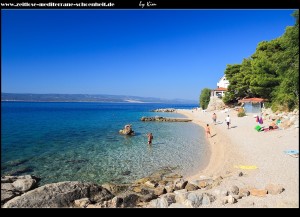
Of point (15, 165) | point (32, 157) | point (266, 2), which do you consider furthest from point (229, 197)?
point (32, 157)

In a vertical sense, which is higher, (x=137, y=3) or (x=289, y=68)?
(x=137, y=3)

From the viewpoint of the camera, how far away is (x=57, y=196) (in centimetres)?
939

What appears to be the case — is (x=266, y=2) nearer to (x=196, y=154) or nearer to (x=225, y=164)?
(x=225, y=164)

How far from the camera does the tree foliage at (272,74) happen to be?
6691 millimetres

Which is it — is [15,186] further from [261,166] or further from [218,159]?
[218,159]

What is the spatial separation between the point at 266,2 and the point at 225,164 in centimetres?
1365

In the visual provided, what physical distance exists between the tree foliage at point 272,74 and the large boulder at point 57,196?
7.96 m

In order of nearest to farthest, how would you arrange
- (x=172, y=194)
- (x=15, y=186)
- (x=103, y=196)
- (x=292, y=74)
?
Answer: 1. (x=292, y=74)
2. (x=172, y=194)
3. (x=103, y=196)
4. (x=15, y=186)

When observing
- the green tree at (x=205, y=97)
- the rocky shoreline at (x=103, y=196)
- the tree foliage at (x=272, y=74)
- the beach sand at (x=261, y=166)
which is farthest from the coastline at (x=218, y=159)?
the green tree at (x=205, y=97)

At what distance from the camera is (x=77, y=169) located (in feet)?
56.4

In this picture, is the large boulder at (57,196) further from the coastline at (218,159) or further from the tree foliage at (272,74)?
the tree foliage at (272,74)

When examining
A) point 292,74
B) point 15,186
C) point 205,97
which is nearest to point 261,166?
point 292,74

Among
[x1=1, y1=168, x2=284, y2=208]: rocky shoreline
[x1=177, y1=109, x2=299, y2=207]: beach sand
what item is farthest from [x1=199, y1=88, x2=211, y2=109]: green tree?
[x1=1, y1=168, x2=284, y2=208]: rocky shoreline

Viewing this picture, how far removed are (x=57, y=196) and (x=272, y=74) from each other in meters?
19.9
